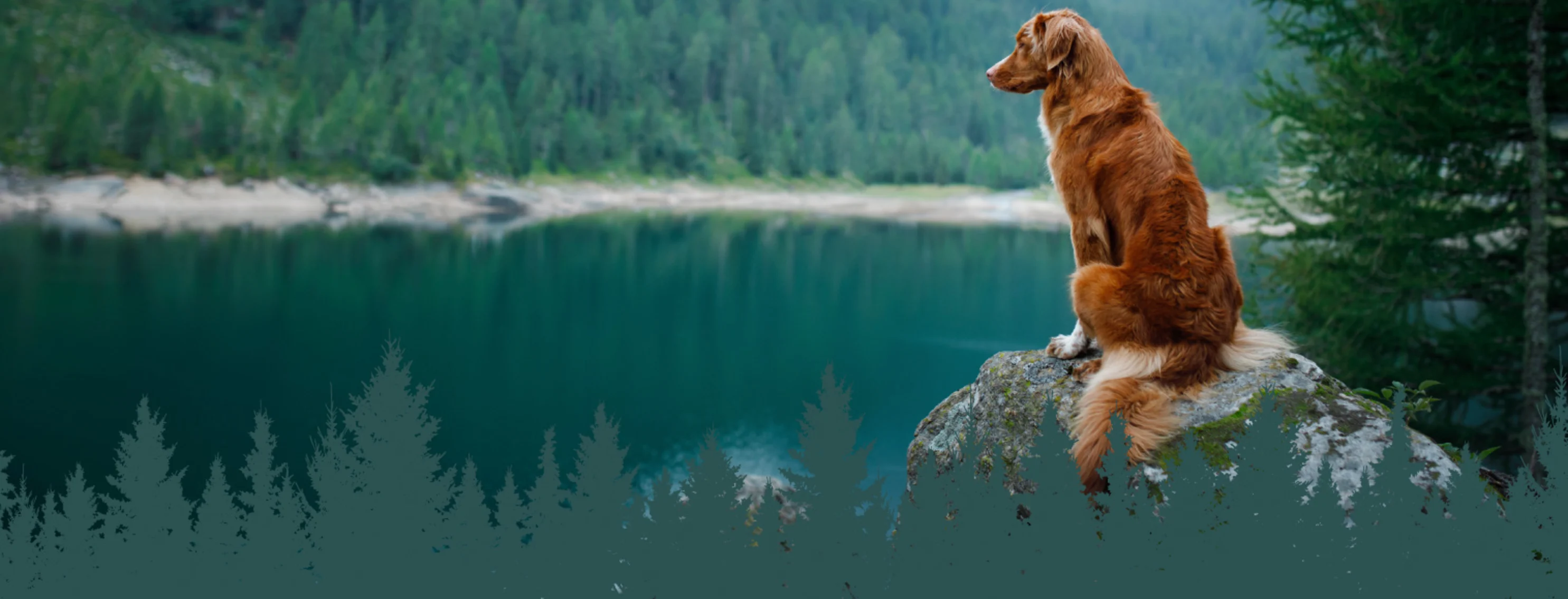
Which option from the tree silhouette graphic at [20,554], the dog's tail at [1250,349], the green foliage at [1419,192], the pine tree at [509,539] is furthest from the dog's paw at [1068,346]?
the green foliage at [1419,192]

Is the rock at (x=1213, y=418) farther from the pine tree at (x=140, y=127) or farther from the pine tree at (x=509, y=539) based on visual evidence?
the pine tree at (x=140, y=127)

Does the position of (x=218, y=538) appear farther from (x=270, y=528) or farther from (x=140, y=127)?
(x=140, y=127)

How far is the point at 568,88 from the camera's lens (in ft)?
317

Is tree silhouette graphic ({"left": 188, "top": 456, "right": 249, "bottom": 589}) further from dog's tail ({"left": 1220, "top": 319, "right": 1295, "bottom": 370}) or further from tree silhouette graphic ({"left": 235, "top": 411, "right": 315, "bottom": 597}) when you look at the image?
dog's tail ({"left": 1220, "top": 319, "right": 1295, "bottom": 370})

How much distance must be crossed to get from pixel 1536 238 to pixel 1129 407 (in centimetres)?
839

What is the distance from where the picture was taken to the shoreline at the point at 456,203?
52.1 m

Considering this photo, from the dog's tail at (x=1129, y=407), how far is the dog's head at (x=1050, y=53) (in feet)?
4.80

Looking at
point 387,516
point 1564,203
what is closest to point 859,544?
point 387,516

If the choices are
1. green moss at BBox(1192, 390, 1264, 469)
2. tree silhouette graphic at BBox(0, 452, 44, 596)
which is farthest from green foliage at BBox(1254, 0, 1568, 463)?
tree silhouette graphic at BBox(0, 452, 44, 596)

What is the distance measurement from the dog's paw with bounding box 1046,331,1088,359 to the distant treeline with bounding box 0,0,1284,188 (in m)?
53.7

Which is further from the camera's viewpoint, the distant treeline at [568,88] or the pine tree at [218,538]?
the distant treeline at [568,88]

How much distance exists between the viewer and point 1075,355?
15.1ft

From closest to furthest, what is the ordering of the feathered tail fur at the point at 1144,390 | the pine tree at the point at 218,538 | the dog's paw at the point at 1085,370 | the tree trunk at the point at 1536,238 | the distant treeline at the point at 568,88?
the pine tree at the point at 218,538 < the feathered tail fur at the point at 1144,390 < the dog's paw at the point at 1085,370 < the tree trunk at the point at 1536,238 < the distant treeline at the point at 568,88

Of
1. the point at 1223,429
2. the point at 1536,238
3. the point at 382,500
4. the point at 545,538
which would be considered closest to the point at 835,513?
the point at 545,538
